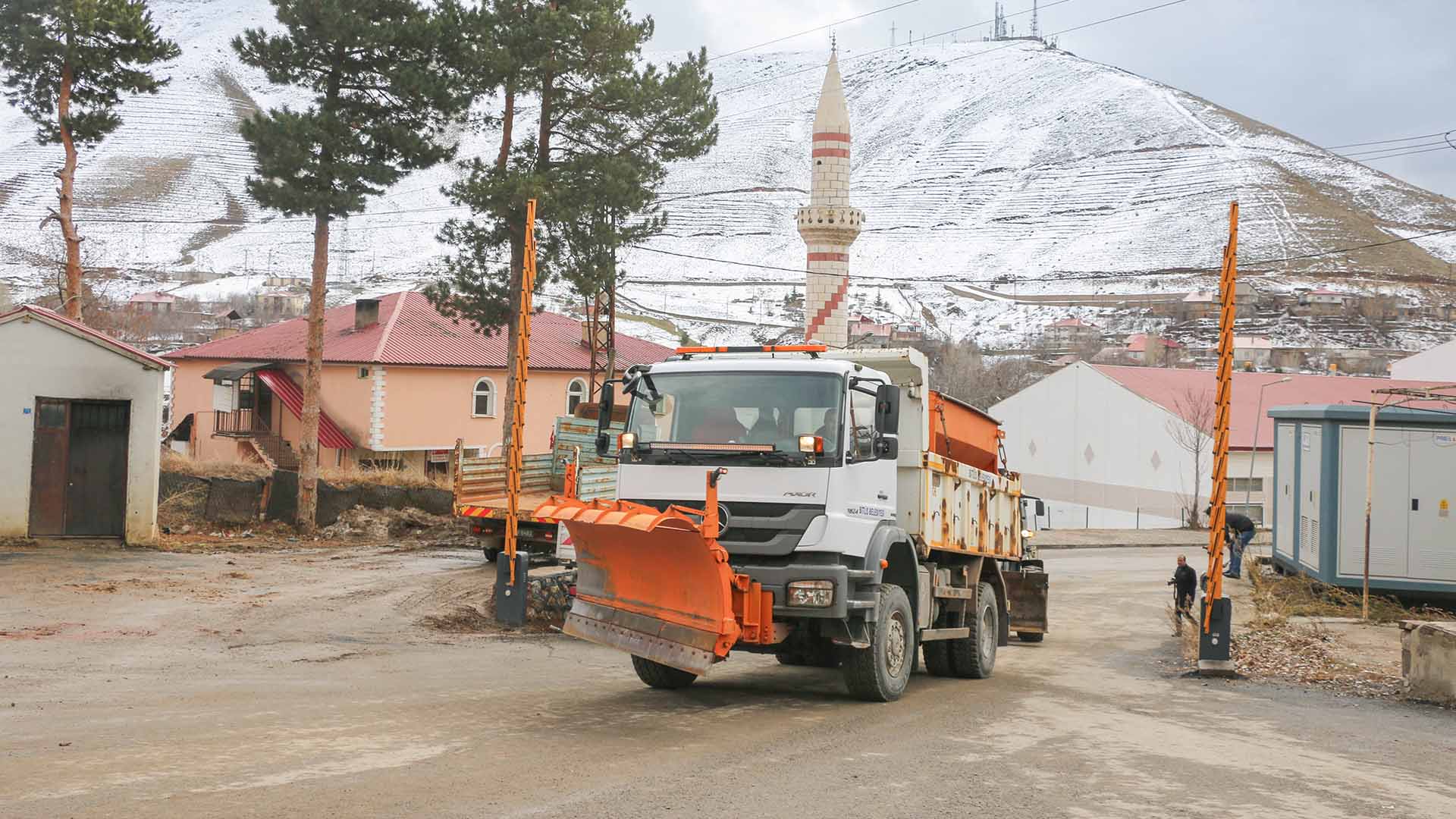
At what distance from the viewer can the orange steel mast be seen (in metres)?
14.1

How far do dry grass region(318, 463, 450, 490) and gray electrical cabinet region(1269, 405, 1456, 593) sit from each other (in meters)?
21.3

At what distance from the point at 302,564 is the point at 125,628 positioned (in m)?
8.91

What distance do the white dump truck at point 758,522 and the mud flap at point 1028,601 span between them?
6.78 m

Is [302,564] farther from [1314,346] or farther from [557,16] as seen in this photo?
[1314,346]

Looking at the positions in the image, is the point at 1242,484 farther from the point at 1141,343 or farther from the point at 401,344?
the point at 1141,343

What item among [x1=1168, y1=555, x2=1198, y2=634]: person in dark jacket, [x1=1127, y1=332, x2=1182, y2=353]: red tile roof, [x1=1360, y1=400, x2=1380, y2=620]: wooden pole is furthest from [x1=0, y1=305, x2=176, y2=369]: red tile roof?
[x1=1127, y1=332, x2=1182, y2=353]: red tile roof

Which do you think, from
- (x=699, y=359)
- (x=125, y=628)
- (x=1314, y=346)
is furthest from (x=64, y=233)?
(x=1314, y=346)

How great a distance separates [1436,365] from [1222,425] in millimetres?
48008

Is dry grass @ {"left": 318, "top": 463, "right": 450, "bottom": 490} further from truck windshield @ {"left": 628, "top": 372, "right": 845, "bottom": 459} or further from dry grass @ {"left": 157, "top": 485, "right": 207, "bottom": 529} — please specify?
truck windshield @ {"left": 628, "top": 372, "right": 845, "bottom": 459}

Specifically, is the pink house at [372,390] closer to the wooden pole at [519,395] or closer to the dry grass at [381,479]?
the dry grass at [381,479]

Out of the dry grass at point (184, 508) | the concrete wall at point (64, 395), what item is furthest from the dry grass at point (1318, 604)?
the dry grass at point (184, 508)

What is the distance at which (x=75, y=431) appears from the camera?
76.5 ft

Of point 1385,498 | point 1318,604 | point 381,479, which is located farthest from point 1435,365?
point 381,479

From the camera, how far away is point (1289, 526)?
2625 centimetres
